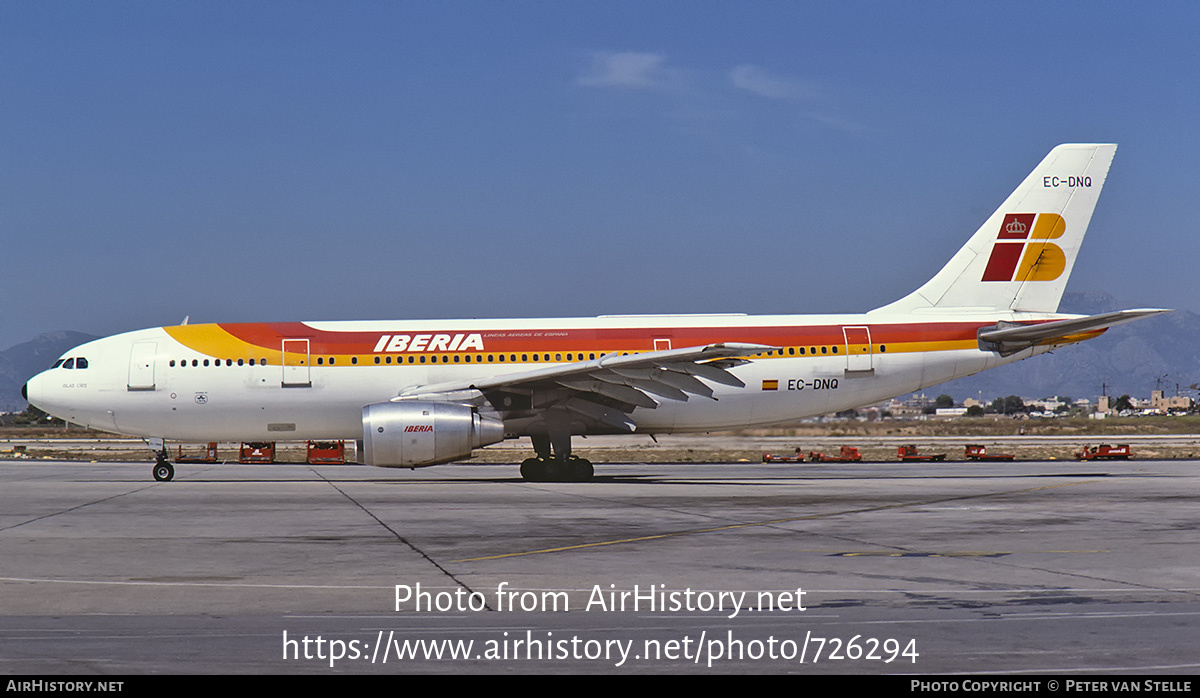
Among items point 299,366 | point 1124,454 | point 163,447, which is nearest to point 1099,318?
point 1124,454

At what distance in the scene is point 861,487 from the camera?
2319 centimetres

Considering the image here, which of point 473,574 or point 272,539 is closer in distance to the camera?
point 473,574

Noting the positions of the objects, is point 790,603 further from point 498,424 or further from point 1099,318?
point 1099,318

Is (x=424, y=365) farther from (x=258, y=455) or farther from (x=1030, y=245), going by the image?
(x=1030, y=245)

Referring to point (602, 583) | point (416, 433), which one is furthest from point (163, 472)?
point (602, 583)

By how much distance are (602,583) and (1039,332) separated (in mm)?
19797

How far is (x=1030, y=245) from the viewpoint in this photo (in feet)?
93.4

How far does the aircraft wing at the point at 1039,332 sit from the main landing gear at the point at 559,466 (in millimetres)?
10378

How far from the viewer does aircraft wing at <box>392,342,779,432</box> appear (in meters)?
24.1

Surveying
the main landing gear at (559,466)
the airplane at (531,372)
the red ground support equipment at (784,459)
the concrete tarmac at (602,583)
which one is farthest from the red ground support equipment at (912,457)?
the concrete tarmac at (602,583)

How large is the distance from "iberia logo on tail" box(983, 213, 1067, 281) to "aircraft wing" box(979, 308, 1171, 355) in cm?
164

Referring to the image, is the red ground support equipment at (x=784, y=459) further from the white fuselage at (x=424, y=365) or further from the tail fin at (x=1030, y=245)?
the tail fin at (x=1030, y=245)
